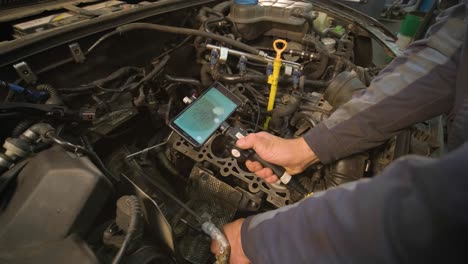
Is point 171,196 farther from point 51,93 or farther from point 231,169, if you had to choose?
point 51,93

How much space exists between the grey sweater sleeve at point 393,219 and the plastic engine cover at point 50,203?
0.45 metres

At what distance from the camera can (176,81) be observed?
1.10m

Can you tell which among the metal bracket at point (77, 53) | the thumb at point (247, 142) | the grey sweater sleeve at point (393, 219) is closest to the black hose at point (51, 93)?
the metal bracket at point (77, 53)

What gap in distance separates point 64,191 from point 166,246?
0.30 metres

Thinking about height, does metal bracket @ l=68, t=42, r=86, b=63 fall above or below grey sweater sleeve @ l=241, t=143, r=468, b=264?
above

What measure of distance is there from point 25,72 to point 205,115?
0.55 meters

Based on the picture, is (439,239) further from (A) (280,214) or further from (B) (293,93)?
(B) (293,93)

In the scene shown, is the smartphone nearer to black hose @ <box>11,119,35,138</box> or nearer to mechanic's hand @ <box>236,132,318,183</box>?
mechanic's hand @ <box>236,132,318,183</box>

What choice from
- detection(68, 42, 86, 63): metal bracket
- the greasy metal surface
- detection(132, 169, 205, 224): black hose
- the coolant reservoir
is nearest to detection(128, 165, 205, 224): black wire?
detection(132, 169, 205, 224): black hose

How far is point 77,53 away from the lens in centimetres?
84

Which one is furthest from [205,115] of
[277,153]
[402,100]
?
[402,100]

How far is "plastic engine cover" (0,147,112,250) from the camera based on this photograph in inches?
20.7

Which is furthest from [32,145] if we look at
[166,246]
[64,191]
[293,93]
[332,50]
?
[332,50]

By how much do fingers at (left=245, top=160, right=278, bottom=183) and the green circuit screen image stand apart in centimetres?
18
